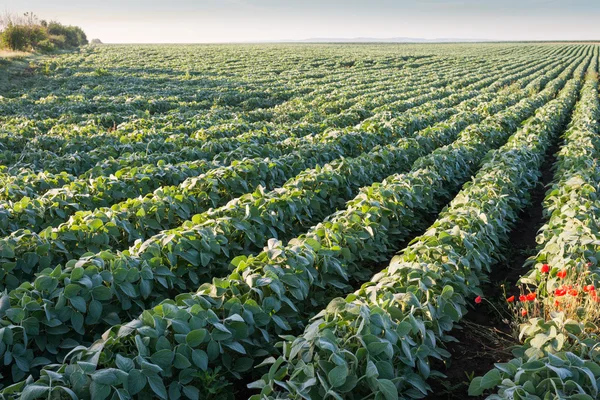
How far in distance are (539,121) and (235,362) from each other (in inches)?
463

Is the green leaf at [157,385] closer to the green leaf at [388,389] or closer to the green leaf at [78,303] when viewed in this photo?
the green leaf at [78,303]

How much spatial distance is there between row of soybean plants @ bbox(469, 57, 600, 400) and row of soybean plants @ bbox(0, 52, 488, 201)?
5022mm

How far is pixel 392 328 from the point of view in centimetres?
280

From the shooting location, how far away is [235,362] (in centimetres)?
314

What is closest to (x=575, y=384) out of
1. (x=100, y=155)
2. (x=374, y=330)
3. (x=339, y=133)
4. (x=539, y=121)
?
(x=374, y=330)

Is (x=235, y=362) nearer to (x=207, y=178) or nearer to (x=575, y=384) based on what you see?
(x=575, y=384)

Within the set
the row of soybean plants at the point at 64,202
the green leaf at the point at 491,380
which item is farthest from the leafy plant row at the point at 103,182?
the green leaf at the point at 491,380

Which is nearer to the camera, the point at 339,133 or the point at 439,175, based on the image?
the point at 439,175

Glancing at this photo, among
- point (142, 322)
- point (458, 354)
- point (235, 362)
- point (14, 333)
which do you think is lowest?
point (458, 354)

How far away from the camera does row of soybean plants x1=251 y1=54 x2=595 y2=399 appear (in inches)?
94.8

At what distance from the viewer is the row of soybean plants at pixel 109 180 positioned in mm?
5727

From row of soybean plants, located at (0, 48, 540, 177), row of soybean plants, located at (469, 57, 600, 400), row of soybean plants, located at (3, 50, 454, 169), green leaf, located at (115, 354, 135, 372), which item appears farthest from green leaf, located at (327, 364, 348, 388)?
row of soybean plants, located at (3, 50, 454, 169)

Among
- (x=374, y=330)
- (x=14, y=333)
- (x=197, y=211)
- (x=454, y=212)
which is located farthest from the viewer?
(x=197, y=211)

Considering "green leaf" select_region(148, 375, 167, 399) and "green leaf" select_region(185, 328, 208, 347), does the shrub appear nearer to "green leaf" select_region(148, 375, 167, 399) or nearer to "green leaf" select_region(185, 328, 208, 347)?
"green leaf" select_region(185, 328, 208, 347)
